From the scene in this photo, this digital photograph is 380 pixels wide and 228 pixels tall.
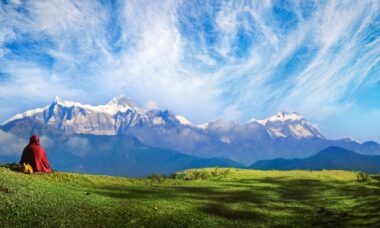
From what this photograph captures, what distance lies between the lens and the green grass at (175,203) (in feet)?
81.5

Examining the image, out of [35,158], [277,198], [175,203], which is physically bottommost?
[175,203]

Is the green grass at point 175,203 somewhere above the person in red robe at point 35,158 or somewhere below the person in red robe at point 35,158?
below

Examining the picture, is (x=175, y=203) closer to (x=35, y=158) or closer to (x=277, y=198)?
(x=277, y=198)

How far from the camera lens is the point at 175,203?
106 ft

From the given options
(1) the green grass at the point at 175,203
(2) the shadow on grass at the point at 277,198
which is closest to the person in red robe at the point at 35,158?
(1) the green grass at the point at 175,203

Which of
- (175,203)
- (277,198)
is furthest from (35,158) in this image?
(277,198)

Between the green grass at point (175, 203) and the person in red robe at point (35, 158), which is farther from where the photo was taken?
the person in red robe at point (35, 158)

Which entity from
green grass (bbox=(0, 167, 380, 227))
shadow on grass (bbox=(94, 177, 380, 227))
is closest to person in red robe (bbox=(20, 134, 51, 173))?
green grass (bbox=(0, 167, 380, 227))

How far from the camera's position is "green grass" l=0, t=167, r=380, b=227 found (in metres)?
24.8

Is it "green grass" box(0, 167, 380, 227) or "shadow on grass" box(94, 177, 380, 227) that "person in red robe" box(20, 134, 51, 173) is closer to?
"green grass" box(0, 167, 380, 227)

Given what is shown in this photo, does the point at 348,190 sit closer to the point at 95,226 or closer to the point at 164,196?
the point at 164,196

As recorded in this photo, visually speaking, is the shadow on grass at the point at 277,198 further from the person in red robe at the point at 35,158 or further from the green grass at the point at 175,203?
the person in red robe at the point at 35,158

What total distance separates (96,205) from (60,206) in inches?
107

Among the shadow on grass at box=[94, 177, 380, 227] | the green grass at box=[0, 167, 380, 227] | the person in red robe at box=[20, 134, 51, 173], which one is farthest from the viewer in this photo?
the person in red robe at box=[20, 134, 51, 173]
